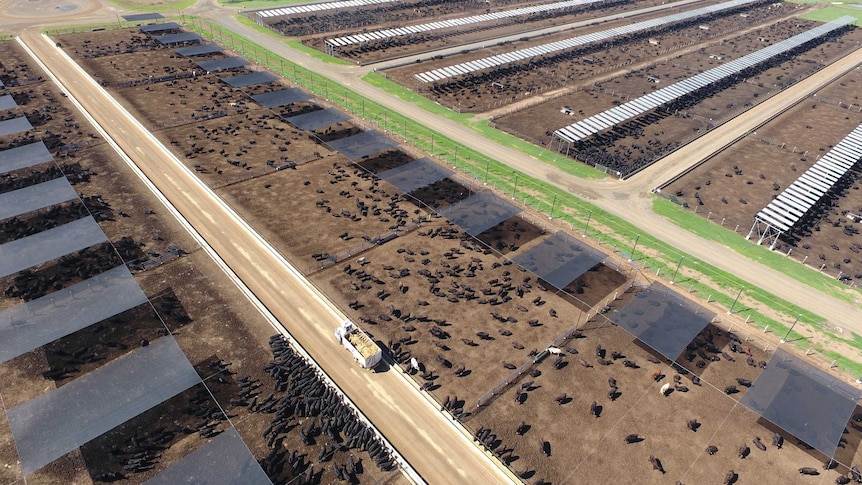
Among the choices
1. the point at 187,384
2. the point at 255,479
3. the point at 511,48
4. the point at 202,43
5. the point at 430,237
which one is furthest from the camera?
the point at 511,48

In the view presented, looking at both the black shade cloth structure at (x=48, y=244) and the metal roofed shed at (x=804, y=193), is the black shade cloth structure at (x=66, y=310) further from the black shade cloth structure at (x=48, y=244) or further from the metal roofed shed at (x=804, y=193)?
the metal roofed shed at (x=804, y=193)

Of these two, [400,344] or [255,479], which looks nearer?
[255,479]

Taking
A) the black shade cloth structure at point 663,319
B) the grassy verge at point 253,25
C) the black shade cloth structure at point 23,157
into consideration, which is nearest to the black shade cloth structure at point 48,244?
the black shade cloth structure at point 23,157

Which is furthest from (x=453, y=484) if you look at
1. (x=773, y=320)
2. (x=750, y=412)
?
(x=773, y=320)

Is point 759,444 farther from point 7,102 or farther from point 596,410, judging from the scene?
point 7,102

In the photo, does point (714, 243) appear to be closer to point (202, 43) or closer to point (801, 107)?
point (801, 107)

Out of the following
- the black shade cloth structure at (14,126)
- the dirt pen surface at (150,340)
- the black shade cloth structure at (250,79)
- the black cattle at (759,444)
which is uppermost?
the black shade cloth structure at (250,79)
